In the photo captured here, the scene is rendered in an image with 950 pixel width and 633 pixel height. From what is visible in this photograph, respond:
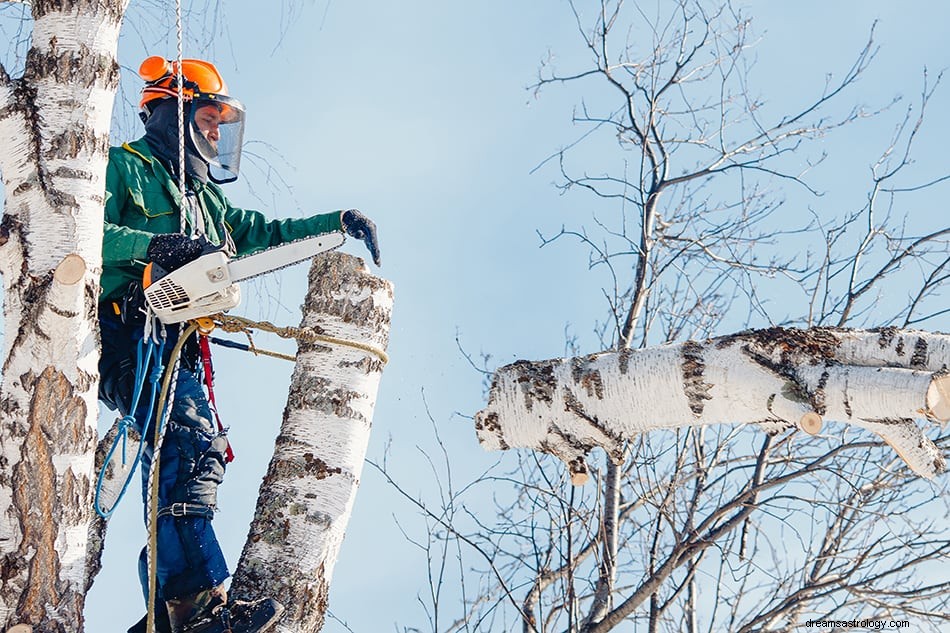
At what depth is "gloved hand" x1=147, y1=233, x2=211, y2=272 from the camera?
298 centimetres

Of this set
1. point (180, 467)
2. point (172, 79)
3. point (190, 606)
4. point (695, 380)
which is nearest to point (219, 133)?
point (172, 79)

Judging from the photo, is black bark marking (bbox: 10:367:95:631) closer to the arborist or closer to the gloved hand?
the arborist

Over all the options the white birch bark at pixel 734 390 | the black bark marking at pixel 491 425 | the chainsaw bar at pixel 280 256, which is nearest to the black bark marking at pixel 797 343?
the white birch bark at pixel 734 390

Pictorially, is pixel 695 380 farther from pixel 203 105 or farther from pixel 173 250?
pixel 203 105

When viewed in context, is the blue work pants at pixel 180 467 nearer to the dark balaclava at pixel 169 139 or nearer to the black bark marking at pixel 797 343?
the dark balaclava at pixel 169 139

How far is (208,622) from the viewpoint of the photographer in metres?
2.66

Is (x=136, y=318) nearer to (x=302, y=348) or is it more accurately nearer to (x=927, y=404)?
(x=302, y=348)

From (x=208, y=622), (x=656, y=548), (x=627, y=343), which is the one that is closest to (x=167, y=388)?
(x=208, y=622)

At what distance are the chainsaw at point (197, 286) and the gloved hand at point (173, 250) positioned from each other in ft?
0.07

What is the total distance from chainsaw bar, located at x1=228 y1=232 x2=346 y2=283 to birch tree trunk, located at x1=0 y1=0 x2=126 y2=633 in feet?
1.49

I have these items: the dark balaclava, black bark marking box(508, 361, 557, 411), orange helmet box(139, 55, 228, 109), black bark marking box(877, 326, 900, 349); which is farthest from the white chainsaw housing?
black bark marking box(877, 326, 900, 349)

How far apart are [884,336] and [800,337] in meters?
0.20

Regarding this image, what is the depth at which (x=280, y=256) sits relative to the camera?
3160 millimetres

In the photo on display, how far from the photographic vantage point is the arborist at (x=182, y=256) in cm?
281
